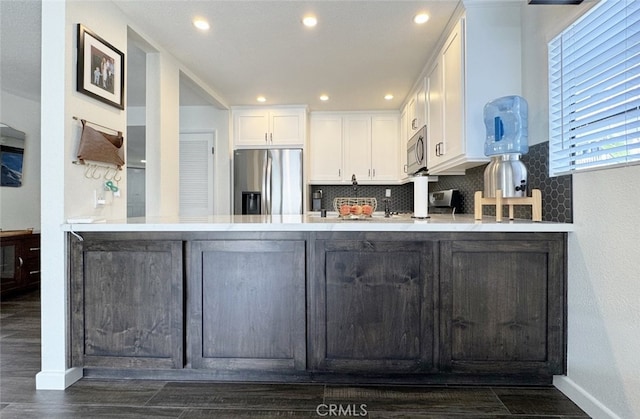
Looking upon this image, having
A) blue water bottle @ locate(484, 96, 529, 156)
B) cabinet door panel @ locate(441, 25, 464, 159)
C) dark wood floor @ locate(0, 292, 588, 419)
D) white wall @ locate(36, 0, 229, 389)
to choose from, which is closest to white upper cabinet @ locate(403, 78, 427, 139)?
cabinet door panel @ locate(441, 25, 464, 159)

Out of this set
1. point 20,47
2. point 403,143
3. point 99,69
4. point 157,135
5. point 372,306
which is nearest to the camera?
point 372,306

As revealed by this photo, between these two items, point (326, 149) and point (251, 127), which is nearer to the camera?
point (251, 127)

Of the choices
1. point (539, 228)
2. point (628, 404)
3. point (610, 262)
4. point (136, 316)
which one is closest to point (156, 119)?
point (136, 316)

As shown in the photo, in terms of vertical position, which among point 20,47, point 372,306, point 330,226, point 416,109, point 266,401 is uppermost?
point 20,47

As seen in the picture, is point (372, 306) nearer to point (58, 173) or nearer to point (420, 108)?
point (58, 173)

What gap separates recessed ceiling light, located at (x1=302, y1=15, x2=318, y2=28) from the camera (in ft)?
8.04

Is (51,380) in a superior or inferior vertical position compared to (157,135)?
inferior

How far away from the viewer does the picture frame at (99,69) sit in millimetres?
1984

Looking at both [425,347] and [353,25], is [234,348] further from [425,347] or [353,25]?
[353,25]

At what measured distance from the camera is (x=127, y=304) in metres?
1.88

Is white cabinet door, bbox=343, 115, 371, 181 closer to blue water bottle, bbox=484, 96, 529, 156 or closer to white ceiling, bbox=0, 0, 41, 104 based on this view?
blue water bottle, bbox=484, 96, 529, 156

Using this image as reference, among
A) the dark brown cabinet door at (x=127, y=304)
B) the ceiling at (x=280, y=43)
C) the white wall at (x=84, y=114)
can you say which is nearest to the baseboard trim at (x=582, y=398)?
the dark brown cabinet door at (x=127, y=304)

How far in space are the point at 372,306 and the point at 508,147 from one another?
1202mm

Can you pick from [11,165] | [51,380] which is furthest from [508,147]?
[11,165]
